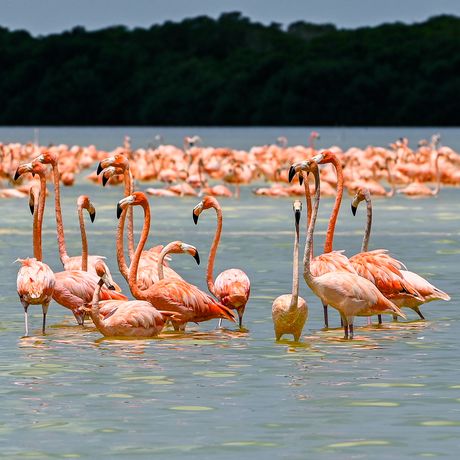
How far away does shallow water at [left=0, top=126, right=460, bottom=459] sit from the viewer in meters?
7.54

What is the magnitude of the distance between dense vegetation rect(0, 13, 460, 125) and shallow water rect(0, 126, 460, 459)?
3493 inches

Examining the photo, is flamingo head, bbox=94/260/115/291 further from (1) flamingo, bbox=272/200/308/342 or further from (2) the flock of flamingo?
(1) flamingo, bbox=272/200/308/342

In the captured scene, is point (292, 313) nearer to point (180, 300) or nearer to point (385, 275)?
point (180, 300)

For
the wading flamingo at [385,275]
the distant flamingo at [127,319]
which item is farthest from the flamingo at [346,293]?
the distant flamingo at [127,319]

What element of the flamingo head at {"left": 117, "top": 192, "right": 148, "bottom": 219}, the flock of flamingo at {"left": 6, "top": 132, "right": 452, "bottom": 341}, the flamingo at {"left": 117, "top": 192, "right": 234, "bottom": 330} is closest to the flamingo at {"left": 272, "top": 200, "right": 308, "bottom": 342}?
the flock of flamingo at {"left": 6, "top": 132, "right": 452, "bottom": 341}

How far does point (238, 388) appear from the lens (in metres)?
9.05

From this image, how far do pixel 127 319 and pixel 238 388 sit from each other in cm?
202

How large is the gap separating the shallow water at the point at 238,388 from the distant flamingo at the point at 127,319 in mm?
104

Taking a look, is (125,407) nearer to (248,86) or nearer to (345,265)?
(345,265)

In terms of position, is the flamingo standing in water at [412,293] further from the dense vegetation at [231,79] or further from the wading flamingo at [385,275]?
the dense vegetation at [231,79]

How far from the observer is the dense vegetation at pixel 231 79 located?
10344 cm

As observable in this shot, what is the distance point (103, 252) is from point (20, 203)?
10.2 m

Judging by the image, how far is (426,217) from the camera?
2364cm

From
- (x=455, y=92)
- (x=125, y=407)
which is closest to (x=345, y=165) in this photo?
(x=125, y=407)
